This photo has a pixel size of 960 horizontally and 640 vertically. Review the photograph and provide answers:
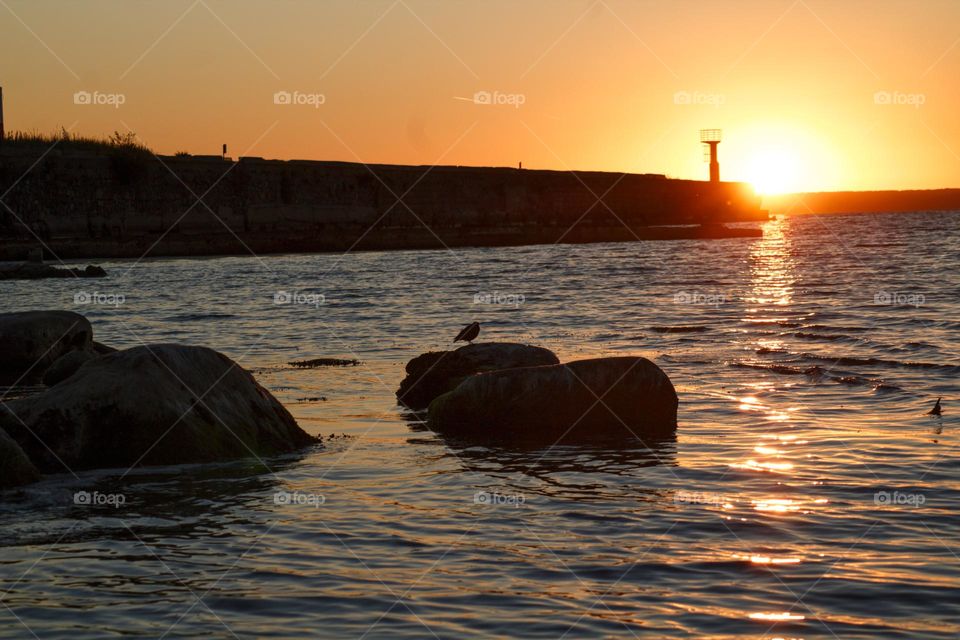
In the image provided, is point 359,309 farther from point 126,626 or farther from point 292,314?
point 126,626

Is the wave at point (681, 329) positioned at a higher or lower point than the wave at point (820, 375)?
higher

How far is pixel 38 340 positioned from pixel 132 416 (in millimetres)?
6622

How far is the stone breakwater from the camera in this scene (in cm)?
6244

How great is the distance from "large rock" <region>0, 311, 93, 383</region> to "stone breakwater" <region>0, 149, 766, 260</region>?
38757 millimetres

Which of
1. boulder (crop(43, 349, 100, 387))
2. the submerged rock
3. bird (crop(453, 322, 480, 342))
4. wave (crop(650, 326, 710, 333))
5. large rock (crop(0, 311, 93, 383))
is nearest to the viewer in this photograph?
boulder (crop(43, 349, 100, 387))

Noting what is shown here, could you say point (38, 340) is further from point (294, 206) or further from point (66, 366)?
point (294, 206)

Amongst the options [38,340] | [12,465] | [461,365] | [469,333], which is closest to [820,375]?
[461,365]

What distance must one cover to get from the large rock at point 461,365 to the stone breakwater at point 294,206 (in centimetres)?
4285

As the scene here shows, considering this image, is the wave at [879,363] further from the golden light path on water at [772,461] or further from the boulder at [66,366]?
the boulder at [66,366]

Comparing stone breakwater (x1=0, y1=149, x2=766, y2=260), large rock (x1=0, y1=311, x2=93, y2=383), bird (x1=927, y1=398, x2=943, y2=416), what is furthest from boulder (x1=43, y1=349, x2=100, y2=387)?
stone breakwater (x1=0, y1=149, x2=766, y2=260)

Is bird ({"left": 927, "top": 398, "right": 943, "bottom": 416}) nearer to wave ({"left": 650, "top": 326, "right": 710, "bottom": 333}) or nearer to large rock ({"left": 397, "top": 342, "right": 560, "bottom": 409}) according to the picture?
large rock ({"left": 397, "top": 342, "right": 560, "bottom": 409})

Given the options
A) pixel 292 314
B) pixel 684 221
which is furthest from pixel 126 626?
pixel 684 221

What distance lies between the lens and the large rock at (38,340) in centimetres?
1493

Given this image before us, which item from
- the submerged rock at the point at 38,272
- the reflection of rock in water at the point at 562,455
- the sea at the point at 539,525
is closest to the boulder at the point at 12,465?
the sea at the point at 539,525
